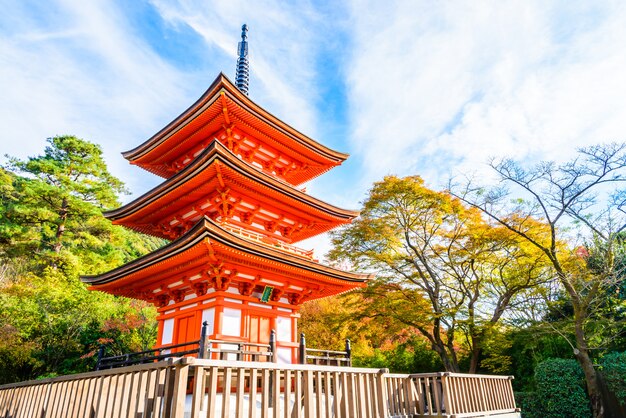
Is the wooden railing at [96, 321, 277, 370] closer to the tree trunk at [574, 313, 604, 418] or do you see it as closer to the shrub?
the shrub

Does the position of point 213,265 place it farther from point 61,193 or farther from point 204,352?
point 61,193

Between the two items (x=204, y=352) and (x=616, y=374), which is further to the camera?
(x=616, y=374)

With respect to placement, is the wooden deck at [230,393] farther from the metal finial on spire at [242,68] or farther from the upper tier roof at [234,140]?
the metal finial on spire at [242,68]

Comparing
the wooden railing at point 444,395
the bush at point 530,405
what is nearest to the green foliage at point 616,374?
the bush at point 530,405

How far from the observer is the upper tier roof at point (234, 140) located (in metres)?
12.2

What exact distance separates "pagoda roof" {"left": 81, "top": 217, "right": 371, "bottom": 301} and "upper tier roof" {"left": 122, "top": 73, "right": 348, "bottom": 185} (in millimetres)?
4236

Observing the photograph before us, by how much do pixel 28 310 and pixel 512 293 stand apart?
72.6 ft

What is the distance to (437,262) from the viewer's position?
60.9 feet

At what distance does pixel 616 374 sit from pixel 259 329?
13.1m

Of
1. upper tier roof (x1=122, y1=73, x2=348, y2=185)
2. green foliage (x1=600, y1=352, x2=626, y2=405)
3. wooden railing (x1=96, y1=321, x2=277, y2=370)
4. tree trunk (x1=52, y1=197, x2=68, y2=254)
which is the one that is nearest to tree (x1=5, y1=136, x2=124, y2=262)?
tree trunk (x1=52, y1=197, x2=68, y2=254)

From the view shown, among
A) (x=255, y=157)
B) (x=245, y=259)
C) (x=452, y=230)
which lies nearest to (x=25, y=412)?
(x=245, y=259)

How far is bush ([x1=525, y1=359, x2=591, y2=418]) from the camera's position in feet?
45.8

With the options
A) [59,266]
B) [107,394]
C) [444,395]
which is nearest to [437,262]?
[444,395]

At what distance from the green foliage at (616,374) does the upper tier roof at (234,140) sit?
12.5m
